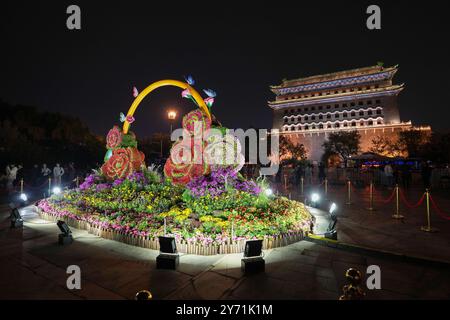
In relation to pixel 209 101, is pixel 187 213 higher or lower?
lower

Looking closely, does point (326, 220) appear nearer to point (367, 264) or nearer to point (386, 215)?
point (386, 215)

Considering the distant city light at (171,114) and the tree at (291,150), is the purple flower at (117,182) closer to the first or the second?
the distant city light at (171,114)

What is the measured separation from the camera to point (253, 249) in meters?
4.54

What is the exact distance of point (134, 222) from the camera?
251 inches

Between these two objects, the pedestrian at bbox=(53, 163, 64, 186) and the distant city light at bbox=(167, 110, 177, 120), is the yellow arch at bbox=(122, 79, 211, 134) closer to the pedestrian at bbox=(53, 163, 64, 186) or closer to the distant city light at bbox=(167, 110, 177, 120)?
the distant city light at bbox=(167, 110, 177, 120)

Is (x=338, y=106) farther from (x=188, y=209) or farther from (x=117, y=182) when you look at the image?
(x=188, y=209)

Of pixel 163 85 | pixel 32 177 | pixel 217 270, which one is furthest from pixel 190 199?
pixel 32 177

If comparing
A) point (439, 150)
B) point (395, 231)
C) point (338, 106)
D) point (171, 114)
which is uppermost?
point (338, 106)

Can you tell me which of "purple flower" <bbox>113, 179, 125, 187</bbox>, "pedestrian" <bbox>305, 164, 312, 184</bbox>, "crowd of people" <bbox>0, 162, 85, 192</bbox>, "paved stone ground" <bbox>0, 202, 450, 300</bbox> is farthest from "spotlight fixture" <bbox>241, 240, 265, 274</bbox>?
"pedestrian" <bbox>305, 164, 312, 184</bbox>

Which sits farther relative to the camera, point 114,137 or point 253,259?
point 114,137

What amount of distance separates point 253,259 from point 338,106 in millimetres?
61030

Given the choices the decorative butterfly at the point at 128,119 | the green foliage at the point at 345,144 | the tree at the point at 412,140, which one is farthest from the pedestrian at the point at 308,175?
the tree at the point at 412,140

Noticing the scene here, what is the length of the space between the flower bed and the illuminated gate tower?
5227 centimetres

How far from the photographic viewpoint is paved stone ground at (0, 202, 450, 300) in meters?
3.67
